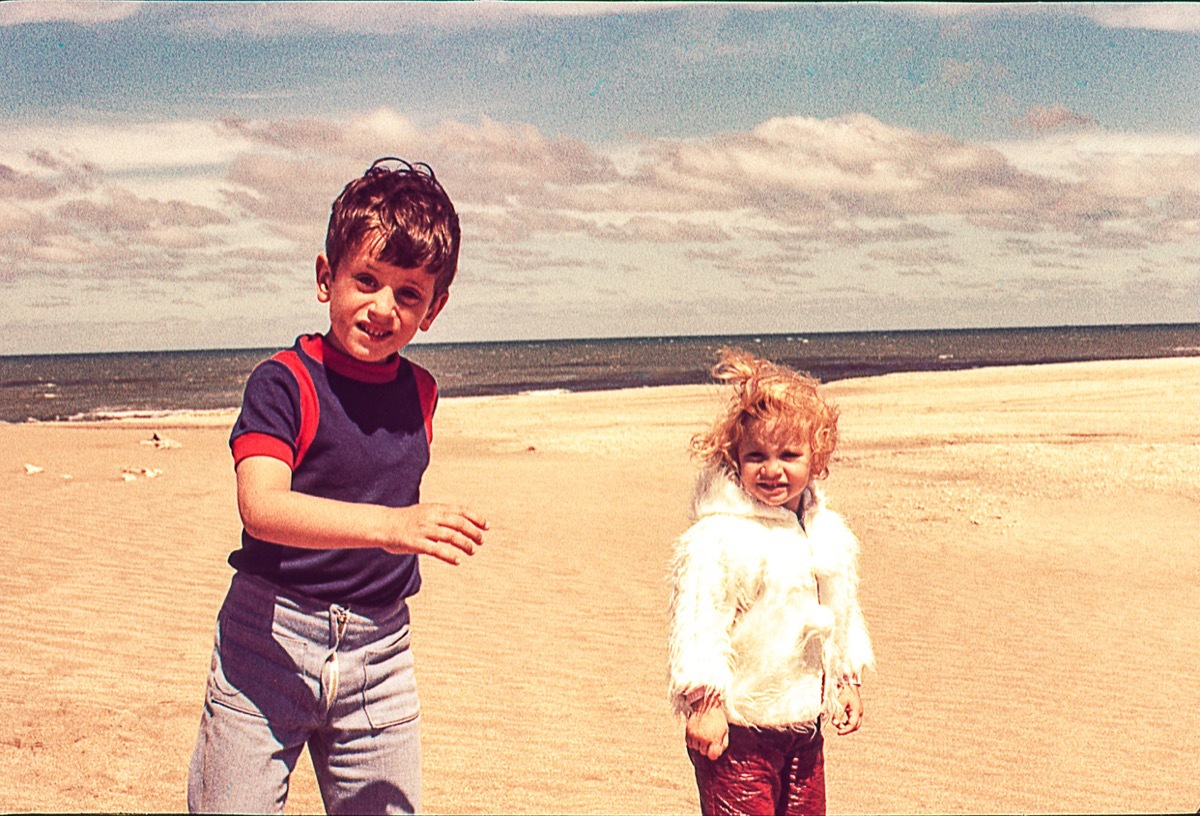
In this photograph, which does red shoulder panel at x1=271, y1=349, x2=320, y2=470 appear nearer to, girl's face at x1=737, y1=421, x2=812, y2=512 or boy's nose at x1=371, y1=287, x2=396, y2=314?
boy's nose at x1=371, y1=287, x2=396, y2=314

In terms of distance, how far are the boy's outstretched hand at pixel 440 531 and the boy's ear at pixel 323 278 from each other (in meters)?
0.55

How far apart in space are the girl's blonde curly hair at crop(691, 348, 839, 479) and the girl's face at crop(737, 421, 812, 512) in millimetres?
16

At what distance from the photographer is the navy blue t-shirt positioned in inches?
80.5

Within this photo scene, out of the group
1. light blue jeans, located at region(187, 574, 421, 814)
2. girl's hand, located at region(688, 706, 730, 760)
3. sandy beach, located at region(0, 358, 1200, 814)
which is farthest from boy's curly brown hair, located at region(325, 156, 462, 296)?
sandy beach, located at region(0, 358, 1200, 814)

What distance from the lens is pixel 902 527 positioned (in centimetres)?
968

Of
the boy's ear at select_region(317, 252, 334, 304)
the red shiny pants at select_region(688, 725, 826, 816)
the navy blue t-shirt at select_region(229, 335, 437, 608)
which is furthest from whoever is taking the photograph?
the red shiny pants at select_region(688, 725, 826, 816)

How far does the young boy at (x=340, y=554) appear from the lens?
82.3 inches

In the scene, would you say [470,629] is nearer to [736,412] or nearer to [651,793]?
[651,793]

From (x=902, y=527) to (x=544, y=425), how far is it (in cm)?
1128

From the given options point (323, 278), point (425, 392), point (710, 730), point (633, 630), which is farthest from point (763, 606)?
point (633, 630)

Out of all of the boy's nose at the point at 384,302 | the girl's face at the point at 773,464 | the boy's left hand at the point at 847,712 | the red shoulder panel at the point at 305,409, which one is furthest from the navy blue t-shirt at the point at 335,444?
the boy's left hand at the point at 847,712

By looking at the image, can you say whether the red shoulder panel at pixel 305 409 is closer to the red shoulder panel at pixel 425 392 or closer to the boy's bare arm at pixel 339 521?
the boy's bare arm at pixel 339 521

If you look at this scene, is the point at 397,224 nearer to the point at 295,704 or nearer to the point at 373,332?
the point at 373,332

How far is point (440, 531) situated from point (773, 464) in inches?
36.8
